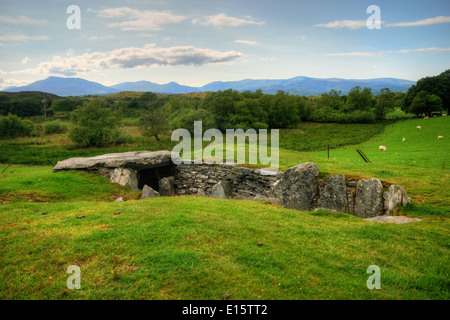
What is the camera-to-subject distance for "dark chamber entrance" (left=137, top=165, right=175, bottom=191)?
2142 cm

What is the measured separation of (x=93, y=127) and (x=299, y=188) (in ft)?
137

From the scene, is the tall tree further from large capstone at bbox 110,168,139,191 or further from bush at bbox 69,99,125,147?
large capstone at bbox 110,168,139,191

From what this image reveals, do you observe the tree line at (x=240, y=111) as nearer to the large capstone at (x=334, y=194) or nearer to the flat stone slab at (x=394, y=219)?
the large capstone at (x=334, y=194)

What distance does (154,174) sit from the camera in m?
22.0

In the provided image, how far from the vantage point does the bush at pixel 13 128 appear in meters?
47.4

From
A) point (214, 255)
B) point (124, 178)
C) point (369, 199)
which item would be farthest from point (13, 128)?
point (369, 199)

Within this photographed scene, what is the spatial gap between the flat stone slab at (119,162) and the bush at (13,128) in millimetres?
41326

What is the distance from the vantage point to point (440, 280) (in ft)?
20.0

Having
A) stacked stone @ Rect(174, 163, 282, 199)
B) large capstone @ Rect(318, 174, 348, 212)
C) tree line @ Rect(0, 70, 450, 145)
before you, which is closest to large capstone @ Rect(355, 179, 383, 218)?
large capstone @ Rect(318, 174, 348, 212)

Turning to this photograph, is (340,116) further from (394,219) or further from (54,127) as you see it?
(54,127)

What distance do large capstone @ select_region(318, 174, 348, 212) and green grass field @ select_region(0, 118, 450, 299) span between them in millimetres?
2097

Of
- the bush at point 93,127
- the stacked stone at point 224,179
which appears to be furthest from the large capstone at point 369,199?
the bush at point 93,127

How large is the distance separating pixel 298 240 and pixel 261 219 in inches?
89.4

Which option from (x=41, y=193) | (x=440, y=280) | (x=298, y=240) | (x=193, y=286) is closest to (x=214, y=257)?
(x=193, y=286)
